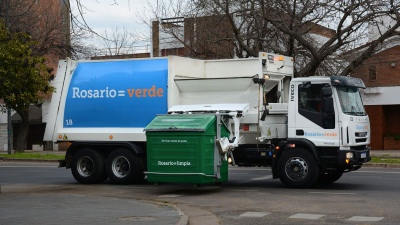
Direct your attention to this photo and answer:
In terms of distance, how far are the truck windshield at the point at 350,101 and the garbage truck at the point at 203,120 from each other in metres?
0.03

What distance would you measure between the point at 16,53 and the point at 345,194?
9209mm

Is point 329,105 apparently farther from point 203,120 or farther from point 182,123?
point 182,123

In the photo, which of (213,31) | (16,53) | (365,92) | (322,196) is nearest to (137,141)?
(16,53)

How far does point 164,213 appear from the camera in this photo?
12.6 m

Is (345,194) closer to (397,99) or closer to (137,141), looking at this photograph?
(137,141)

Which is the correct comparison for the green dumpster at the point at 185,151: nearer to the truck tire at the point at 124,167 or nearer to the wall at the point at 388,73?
the truck tire at the point at 124,167

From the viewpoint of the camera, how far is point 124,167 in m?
19.0

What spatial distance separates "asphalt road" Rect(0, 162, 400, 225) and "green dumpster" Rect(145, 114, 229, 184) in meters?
0.49

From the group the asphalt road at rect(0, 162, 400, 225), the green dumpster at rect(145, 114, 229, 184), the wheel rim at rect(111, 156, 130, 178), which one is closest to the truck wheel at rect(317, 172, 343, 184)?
the asphalt road at rect(0, 162, 400, 225)

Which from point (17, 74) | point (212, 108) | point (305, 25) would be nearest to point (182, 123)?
point (212, 108)

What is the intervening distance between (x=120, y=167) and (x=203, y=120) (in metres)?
3.70

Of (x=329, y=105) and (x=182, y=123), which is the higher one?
(x=329, y=105)

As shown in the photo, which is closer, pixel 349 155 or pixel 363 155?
pixel 349 155

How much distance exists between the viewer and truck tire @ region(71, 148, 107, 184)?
19.3 metres
